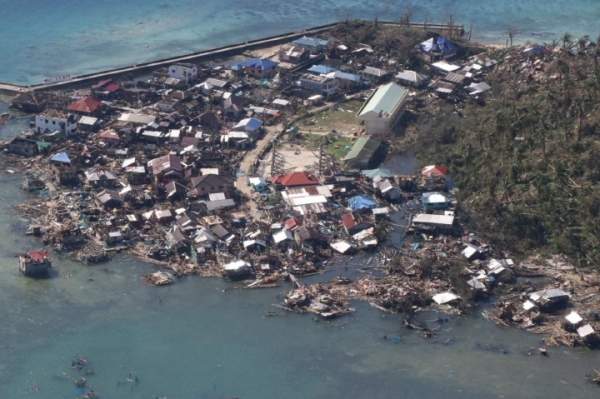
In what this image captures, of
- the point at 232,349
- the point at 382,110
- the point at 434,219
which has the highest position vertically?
the point at 382,110

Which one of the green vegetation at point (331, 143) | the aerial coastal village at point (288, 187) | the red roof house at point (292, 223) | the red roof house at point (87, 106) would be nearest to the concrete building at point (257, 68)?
the aerial coastal village at point (288, 187)

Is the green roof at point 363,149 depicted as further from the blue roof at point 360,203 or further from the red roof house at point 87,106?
the red roof house at point 87,106

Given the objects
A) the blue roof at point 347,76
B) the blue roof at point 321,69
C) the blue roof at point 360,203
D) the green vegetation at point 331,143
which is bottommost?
the blue roof at point 360,203

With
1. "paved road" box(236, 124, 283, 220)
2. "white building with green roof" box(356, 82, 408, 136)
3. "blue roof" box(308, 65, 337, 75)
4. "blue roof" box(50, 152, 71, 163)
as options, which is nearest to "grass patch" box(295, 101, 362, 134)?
"white building with green roof" box(356, 82, 408, 136)

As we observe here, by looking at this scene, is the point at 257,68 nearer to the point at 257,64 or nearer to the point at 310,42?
the point at 257,64

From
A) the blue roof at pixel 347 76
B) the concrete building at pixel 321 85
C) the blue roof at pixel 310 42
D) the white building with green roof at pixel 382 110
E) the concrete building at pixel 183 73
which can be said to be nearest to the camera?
the white building with green roof at pixel 382 110

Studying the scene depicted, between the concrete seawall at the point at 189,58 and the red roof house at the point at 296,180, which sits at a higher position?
the concrete seawall at the point at 189,58

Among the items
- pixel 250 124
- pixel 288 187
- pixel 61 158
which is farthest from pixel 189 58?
pixel 288 187
